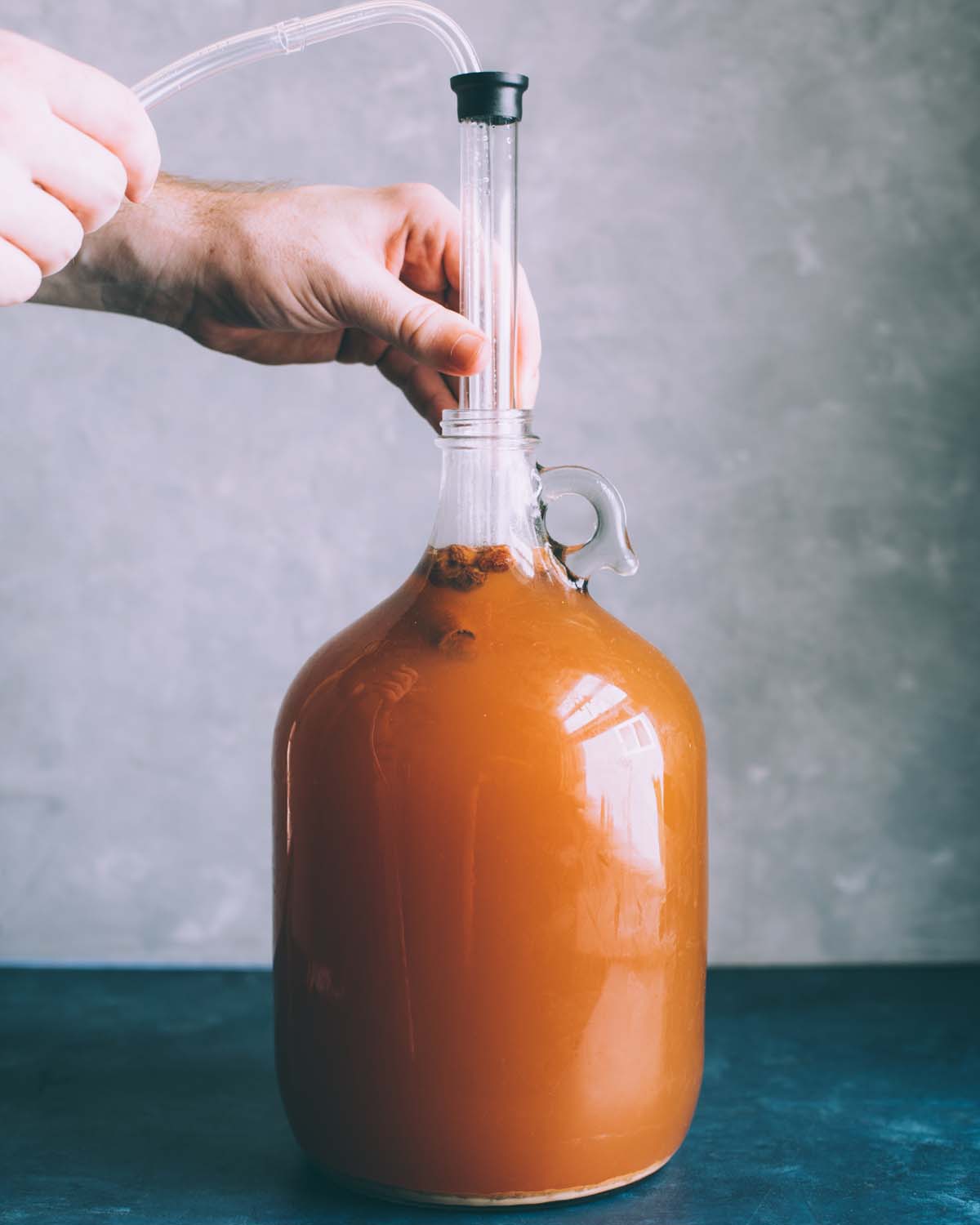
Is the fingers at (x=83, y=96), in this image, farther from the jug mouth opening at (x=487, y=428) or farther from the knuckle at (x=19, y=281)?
the jug mouth opening at (x=487, y=428)

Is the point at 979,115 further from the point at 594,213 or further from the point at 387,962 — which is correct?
the point at 387,962

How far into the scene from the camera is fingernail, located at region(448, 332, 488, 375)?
849 millimetres

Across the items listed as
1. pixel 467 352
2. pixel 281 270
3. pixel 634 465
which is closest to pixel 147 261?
pixel 281 270

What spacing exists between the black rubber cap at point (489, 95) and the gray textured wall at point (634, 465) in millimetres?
547

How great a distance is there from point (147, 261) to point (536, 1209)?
2.35ft

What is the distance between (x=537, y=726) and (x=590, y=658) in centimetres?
6

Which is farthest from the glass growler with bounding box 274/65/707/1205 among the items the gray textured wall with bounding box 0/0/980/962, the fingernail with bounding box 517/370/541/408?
the gray textured wall with bounding box 0/0/980/962

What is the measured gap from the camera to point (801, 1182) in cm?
86

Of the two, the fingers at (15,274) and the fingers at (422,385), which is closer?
the fingers at (15,274)

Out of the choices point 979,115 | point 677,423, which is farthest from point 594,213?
point 979,115

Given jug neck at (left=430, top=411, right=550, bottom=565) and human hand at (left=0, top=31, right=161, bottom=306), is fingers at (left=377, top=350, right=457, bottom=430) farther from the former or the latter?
human hand at (left=0, top=31, right=161, bottom=306)

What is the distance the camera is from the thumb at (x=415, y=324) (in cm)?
85

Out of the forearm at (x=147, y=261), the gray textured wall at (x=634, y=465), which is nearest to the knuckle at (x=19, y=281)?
the forearm at (x=147, y=261)

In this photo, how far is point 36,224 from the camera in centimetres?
67
